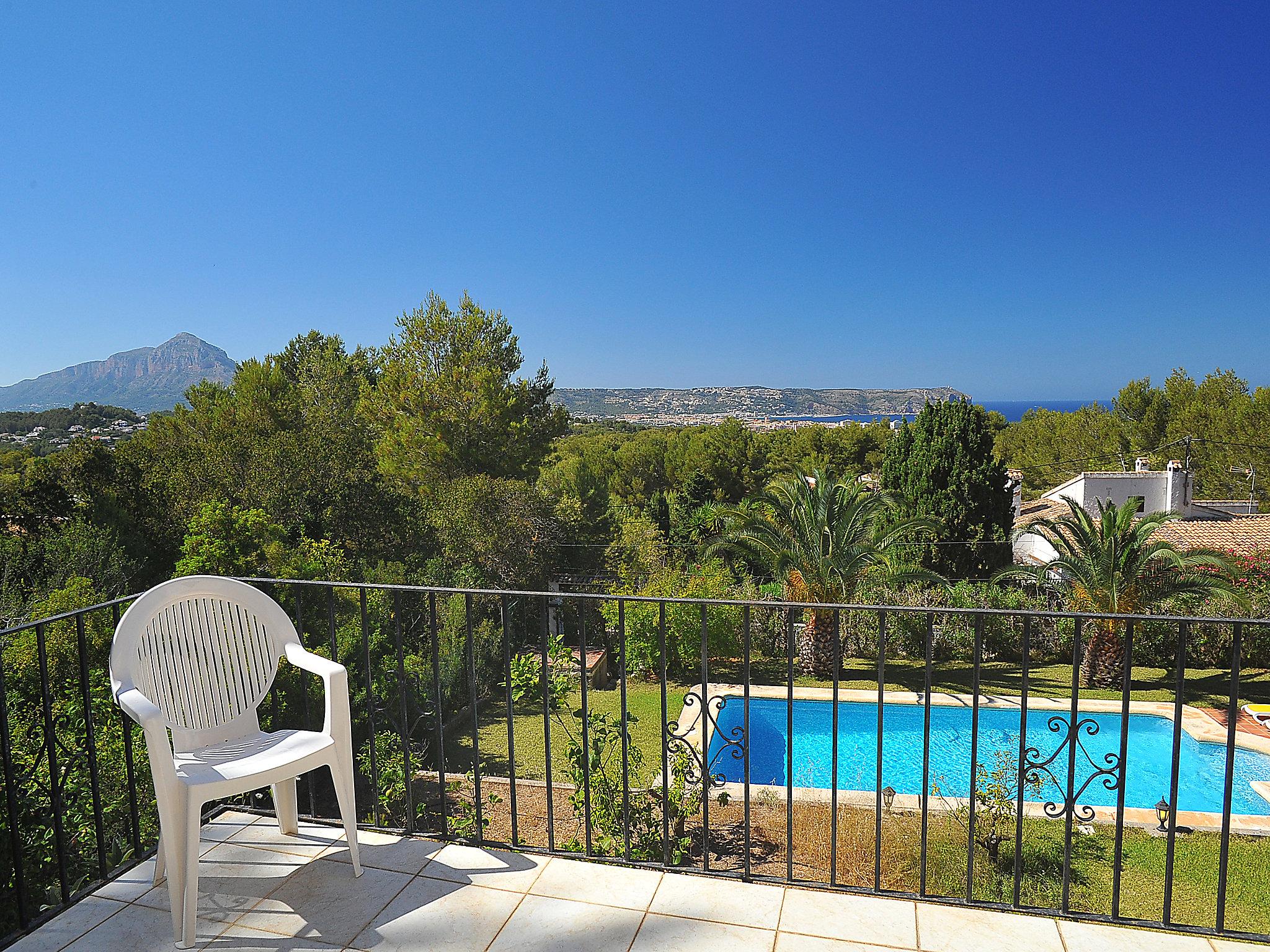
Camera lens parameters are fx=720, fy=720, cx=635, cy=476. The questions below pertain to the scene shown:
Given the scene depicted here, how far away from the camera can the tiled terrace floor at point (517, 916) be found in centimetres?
187

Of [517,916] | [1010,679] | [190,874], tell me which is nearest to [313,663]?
[190,874]

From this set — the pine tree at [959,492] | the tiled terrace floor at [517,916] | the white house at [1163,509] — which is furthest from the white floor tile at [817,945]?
the white house at [1163,509]

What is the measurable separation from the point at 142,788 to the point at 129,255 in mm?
28653

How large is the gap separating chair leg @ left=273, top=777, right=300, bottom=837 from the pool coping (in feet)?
4.55

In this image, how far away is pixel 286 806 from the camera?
2.46 m

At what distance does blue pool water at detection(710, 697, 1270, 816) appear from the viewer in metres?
7.42

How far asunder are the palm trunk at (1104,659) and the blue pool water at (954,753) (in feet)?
4.91

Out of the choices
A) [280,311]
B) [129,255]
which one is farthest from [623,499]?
[129,255]

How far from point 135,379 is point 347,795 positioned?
41331 mm

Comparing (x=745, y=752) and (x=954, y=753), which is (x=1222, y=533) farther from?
(x=745, y=752)

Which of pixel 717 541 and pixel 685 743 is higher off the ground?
pixel 685 743

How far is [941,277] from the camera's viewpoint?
42750 mm

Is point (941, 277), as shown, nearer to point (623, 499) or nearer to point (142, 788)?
point (623, 499)

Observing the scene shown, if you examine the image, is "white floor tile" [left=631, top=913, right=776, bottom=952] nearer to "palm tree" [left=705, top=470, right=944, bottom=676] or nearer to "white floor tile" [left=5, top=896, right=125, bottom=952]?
"white floor tile" [left=5, top=896, right=125, bottom=952]
